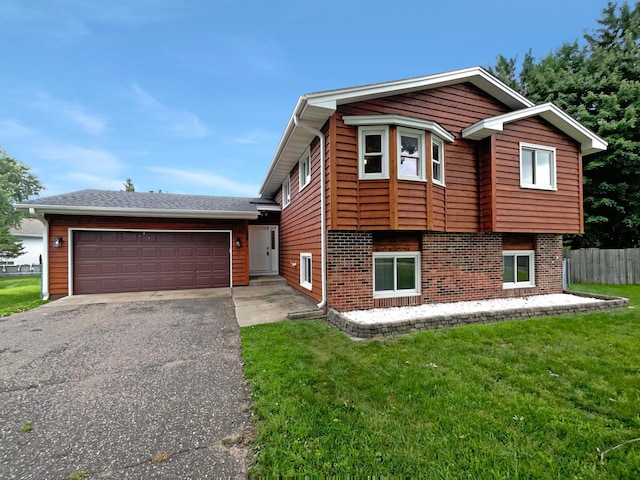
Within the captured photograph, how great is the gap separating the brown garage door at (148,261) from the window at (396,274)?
5799mm

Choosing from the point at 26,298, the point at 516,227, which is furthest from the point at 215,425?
the point at 26,298

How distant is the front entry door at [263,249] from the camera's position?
12.6m

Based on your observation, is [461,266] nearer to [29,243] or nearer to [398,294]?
[398,294]

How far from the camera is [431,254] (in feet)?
22.5

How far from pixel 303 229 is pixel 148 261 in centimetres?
548

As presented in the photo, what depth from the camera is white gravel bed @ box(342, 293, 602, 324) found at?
5578 millimetres

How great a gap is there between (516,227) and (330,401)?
22.8 feet

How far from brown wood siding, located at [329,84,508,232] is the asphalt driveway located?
11.7ft

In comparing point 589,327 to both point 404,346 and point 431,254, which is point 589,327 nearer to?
point 431,254

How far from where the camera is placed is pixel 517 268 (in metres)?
8.11

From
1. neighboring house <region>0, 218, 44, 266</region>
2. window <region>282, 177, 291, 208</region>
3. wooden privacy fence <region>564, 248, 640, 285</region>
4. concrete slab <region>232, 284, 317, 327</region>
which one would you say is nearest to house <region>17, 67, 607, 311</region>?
concrete slab <region>232, 284, 317, 327</region>

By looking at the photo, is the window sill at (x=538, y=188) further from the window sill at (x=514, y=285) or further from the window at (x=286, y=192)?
the window at (x=286, y=192)

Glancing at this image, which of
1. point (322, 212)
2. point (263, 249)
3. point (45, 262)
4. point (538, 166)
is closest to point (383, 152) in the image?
point (322, 212)

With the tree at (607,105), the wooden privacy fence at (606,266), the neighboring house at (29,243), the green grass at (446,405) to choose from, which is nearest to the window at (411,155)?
the green grass at (446,405)
